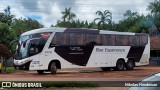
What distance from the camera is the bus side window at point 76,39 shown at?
88.9 ft

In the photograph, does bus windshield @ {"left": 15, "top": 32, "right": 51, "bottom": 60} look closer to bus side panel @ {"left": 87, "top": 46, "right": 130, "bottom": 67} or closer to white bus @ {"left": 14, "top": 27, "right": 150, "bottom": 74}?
white bus @ {"left": 14, "top": 27, "right": 150, "bottom": 74}

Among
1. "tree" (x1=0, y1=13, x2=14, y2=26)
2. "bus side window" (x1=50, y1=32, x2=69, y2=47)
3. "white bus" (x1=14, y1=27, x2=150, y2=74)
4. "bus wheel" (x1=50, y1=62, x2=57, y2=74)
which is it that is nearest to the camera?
"white bus" (x1=14, y1=27, x2=150, y2=74)

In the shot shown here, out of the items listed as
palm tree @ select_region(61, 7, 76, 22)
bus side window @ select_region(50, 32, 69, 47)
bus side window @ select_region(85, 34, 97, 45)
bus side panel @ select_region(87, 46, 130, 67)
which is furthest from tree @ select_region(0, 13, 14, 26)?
bus side window @ select_region(50, 32, 69, 47)

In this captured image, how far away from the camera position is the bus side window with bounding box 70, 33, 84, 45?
88.9ft

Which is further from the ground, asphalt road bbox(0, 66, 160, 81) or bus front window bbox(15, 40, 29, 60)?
bus front window bbox(15, 40, 29, 60)

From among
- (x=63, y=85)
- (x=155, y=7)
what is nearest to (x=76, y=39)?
(x=63, y=85)

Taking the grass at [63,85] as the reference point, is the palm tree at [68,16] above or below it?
above

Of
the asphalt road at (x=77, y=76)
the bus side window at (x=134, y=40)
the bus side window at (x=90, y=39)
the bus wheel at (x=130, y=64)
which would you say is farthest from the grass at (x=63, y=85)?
the bus side window at (x=134, y=40)

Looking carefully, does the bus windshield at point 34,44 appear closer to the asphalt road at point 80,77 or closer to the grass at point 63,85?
the asphalt road at point 80,77

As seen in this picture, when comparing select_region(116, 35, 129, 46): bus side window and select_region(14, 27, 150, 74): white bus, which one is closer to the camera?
select_region(14, 27, 150, 74): white bus

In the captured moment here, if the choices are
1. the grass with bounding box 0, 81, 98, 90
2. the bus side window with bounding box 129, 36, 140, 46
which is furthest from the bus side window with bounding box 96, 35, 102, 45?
the grass with bounding box 0, 81, 98, 90

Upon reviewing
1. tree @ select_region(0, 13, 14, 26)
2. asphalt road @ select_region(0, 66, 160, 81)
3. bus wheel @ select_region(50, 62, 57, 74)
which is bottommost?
asphalt road @ select_region(0, 66, 160, 81)

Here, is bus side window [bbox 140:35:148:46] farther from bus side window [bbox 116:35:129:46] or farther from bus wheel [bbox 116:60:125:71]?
bus wheel [bbox 116:60:125:71]

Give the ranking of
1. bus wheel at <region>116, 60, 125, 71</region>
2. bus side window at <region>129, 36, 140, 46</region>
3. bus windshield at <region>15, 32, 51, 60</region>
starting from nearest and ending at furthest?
bus windshield at <region>15, 32, 51, 60</region>
bus wheel at <region>116, 60, 125, 71</region>
bus side window at <region>129, 36, 140, 46</region>
